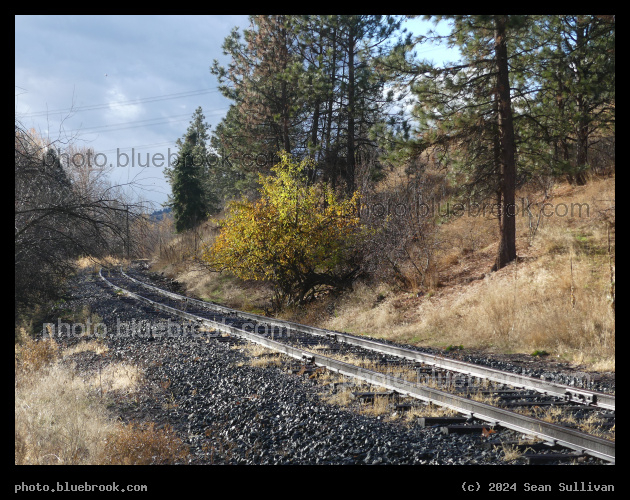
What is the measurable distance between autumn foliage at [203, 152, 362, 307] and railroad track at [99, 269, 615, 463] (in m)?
4.53

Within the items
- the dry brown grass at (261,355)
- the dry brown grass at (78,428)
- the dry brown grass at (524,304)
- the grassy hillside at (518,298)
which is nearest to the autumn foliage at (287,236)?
the grassy hillside at (518,298)

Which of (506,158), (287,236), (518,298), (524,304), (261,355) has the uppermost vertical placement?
(506,158)

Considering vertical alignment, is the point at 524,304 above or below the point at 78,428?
above

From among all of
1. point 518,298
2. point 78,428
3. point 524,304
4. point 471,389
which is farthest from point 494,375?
point 78,428

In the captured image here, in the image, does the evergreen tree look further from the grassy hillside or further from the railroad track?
the railroad track

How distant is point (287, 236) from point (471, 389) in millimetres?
10576

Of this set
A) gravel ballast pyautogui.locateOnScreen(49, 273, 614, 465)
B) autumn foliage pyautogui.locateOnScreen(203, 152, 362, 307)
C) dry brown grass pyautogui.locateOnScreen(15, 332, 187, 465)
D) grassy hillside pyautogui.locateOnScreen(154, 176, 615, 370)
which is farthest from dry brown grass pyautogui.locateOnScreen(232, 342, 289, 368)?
autumn foliage pyautogui.locateOnScreen(203, 152, 362, 307)

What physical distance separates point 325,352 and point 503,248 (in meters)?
9.06

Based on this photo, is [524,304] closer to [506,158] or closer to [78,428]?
[506,158]

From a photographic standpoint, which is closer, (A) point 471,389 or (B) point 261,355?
(A) point 471,389

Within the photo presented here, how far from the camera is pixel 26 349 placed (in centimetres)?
1134

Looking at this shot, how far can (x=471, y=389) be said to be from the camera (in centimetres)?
745

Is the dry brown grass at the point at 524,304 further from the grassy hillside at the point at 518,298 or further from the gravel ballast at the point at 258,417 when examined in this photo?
the gravel ballast at the point at 258,417

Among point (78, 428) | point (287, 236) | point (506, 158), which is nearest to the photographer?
point (78, 428)
